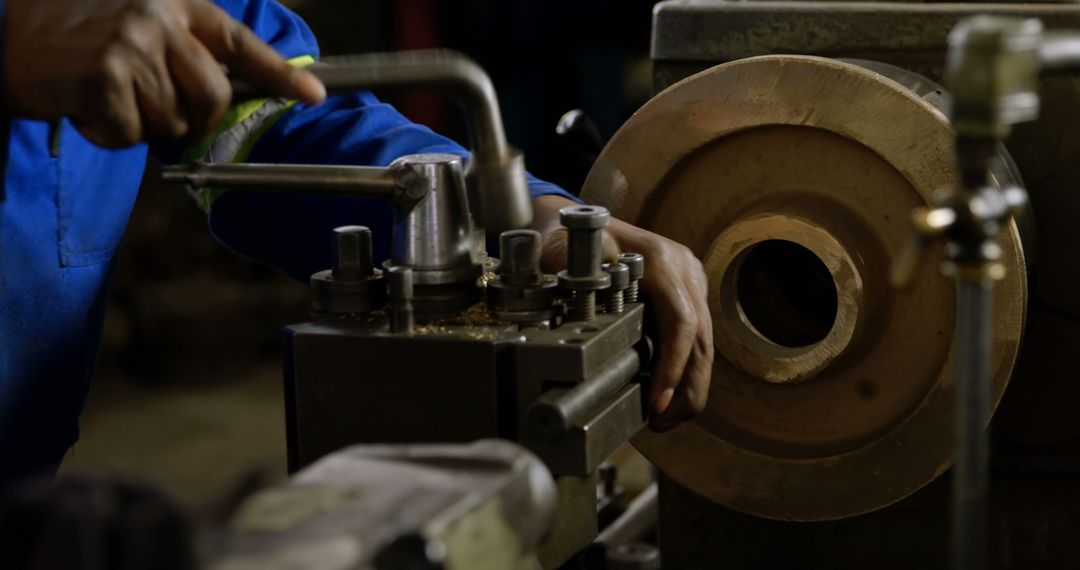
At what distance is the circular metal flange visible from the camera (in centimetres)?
119

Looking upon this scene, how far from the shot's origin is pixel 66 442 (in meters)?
1.43

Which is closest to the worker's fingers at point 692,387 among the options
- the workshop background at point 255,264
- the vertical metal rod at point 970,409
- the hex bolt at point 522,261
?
the hex bolt at point 522,261

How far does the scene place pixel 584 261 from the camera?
3.23 ft

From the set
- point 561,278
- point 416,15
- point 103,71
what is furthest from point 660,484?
point 416,15

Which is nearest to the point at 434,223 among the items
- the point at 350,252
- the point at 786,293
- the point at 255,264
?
the point at 350,252

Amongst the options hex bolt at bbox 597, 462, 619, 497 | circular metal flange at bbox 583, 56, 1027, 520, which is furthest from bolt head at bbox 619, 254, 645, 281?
hex bolt at bbox 597, 462, 619, 497

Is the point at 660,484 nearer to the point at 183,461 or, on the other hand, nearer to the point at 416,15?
the point at 183,461

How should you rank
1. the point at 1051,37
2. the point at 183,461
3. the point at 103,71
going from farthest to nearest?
the point at 183,461, the point at 103,71, the point at 1051,37

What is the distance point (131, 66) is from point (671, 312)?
1.57 ft

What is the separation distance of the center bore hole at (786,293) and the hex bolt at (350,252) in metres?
0.47

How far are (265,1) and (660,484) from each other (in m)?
0.70

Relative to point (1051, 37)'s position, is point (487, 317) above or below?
below

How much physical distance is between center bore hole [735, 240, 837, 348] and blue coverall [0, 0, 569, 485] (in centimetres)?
23

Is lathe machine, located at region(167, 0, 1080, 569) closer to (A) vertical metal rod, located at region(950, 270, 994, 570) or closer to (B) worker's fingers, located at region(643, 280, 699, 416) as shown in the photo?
(B) worker's fingers, located at region(643, 280, 699, 416)
